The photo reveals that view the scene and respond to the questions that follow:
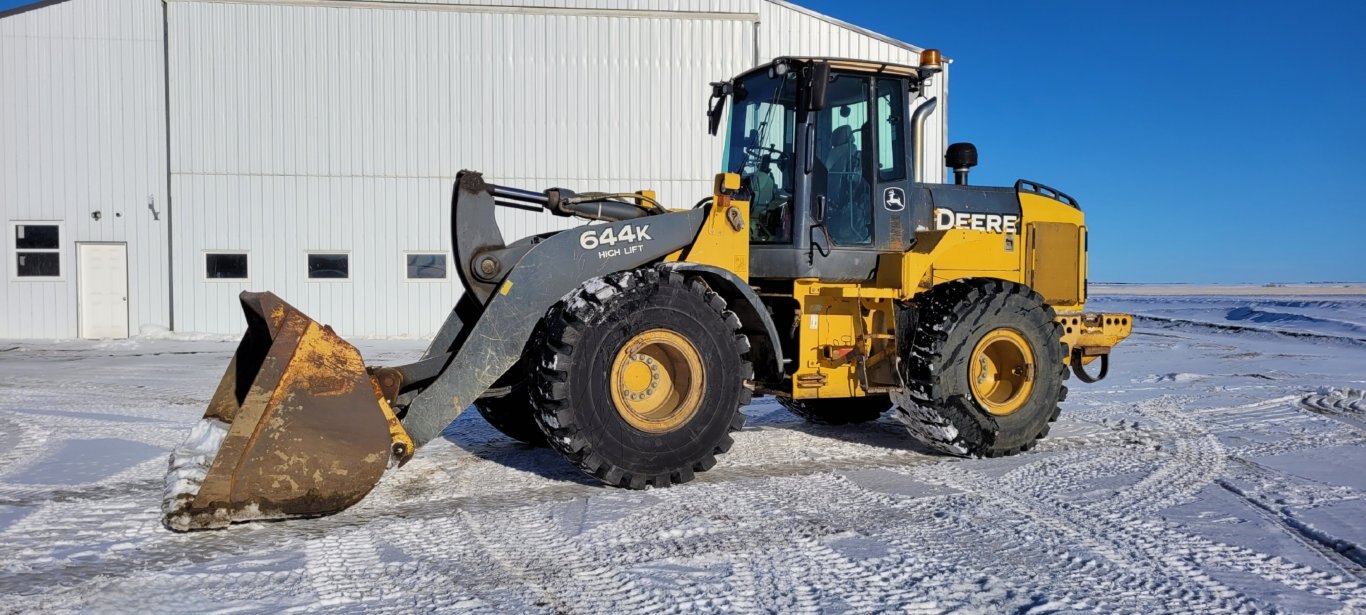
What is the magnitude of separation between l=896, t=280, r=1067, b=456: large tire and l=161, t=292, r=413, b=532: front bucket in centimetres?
324

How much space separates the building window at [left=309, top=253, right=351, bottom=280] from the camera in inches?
674

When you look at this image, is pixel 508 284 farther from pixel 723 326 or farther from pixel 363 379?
pixel 723 326

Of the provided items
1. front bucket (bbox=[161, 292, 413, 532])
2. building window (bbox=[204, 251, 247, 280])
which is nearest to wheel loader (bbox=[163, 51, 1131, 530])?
front bucket (bbox=[161, 292, 413, 532])

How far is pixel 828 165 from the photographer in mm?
6051

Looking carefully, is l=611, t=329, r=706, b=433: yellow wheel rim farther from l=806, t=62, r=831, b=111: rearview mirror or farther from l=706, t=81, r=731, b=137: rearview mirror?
l=706, t=81, r=731, b=137: rearview mirror

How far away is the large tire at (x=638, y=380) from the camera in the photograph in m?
4.65

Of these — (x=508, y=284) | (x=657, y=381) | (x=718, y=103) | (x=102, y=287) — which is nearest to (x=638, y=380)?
(x=657, y=381)

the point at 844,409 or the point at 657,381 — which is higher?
the point at 657,381

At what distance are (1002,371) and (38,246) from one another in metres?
17.5

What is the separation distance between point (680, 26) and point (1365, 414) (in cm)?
1304

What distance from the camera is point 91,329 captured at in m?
17.0

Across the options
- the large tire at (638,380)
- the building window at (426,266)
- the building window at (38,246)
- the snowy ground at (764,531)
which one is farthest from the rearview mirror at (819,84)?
the building window at (38,246)

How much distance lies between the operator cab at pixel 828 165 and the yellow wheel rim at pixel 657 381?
1176mm

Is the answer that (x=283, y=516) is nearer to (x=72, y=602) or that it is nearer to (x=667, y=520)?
(x=72, y=602)
